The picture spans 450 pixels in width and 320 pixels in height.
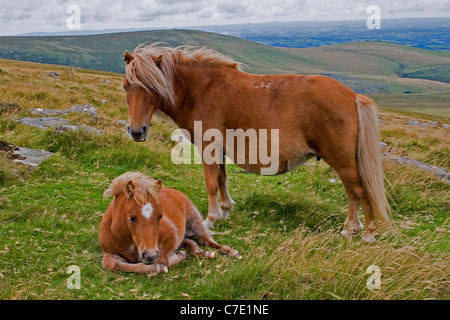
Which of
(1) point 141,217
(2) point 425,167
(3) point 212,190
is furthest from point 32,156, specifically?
(2) point 425,167

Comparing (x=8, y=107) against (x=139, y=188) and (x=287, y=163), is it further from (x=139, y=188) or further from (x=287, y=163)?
(x=287, y=163)

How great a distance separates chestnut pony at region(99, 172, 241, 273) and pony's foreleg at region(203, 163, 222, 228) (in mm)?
802

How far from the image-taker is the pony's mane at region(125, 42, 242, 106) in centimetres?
698

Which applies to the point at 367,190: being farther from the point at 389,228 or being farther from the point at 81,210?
the point at 81,210

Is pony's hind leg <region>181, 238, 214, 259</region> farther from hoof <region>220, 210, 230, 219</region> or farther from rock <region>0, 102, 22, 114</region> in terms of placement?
rock <region>0, 102, 22, 114</region>

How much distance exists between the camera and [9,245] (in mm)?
5988

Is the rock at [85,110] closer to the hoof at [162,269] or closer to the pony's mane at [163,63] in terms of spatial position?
the pony's mane at [163,63]

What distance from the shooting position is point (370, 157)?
7012mm

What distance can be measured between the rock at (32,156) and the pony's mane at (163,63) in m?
4.08

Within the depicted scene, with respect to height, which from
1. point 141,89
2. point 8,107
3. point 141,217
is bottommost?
point 141,217

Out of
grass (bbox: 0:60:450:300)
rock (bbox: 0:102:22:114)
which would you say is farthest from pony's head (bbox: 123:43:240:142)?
rock (bbox: 0:102:22:114)

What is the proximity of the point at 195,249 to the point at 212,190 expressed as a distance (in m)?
1.64

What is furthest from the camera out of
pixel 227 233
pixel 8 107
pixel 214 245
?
pixel 8 107
